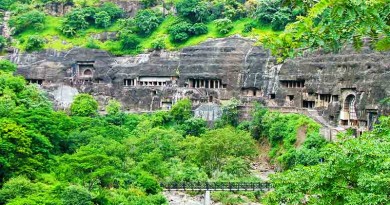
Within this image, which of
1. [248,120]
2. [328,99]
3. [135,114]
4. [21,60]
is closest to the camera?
[328,99]

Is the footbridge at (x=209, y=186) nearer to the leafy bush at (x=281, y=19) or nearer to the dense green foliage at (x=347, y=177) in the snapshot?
the dense green foliage at (x=347, y=177)

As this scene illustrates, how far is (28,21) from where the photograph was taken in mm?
63906

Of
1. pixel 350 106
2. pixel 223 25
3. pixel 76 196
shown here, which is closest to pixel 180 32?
pixel 223 25

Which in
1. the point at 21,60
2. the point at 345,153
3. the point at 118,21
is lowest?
the point at 345,153

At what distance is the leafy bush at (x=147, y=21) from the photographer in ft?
203

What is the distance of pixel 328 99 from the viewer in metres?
45.5

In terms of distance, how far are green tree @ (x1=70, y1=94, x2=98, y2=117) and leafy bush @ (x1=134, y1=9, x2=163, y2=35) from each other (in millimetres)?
11254

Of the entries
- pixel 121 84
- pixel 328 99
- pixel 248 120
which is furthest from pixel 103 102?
pixel 328 99

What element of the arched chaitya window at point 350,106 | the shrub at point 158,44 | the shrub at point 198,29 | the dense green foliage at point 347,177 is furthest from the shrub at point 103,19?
the dense green foliage at point 347,177

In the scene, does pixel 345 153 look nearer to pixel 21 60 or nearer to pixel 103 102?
pixel 103 102

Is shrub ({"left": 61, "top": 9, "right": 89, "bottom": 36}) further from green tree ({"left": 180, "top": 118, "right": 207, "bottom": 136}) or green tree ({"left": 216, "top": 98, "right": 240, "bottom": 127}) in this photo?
green tree ({"left": 216, "top": 98, "right": 240, "bottom": 127})

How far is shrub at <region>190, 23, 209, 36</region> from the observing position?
58906 mm

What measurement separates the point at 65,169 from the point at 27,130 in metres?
4.04

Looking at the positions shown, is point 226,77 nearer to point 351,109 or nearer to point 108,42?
point 351,109
